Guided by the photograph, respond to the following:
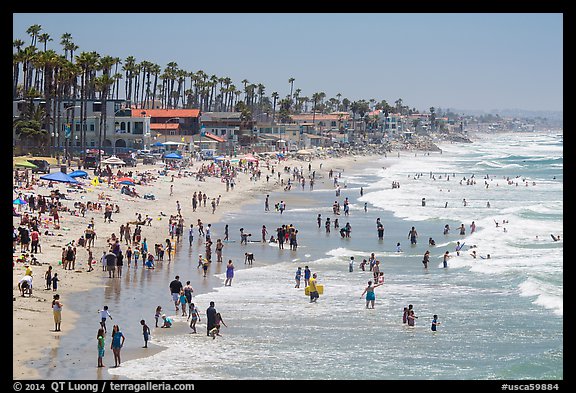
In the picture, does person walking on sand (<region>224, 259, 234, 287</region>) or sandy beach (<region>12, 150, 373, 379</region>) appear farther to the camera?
person walking on sand (<region>224, 259, 234, 287</region>)

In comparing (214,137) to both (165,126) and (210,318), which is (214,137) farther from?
(210,318)

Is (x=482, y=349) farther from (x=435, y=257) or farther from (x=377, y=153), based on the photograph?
(x=377, y=153)

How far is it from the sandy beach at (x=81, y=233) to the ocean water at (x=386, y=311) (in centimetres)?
164

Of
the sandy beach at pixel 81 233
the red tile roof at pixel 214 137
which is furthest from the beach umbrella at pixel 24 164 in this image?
the red tile roof at pixel 214 137

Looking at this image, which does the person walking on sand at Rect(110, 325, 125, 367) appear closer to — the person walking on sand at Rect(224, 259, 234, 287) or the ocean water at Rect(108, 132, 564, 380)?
the ocean water at Rect(108, 132, 564, 380)

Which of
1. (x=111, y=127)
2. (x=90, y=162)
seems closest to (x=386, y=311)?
(x=90, y=162)

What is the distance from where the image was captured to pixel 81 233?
33.1m

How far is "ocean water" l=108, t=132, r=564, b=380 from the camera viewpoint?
17531 millimetres

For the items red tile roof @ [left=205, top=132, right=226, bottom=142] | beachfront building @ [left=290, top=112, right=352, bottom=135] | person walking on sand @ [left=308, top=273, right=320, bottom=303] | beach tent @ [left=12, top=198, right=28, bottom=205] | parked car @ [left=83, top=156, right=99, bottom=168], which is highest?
beachfront building @ [left=290, top=112, right=352, bottom=135]

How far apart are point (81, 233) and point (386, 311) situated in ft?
48.0

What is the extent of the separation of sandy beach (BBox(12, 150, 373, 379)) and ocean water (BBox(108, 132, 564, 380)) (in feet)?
5.38

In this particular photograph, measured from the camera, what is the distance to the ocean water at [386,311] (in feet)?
57.5

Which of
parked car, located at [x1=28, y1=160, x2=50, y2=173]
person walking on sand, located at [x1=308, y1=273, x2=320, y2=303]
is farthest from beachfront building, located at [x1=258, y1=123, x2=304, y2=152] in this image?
person walking on sand, located at [x1=308, y1=273, x2=320, y2=303]
